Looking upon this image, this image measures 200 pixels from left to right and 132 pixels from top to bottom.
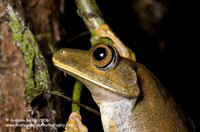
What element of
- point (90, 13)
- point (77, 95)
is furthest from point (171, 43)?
point (77, 95)

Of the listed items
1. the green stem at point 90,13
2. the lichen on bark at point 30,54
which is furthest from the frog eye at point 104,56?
the lichen on bark at point 30,54

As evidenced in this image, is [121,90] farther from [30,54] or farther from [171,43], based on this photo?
[171,43]

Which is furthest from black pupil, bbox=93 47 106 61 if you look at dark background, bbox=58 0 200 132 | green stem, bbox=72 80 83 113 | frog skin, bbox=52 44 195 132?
dark background, bbox=58 0 200 132

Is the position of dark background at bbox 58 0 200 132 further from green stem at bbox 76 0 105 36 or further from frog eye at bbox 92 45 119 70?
frog eye at bbox 92 45 119 70

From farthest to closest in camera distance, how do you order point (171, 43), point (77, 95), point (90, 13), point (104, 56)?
point (171, 43) → point (90, 13) → point (77, 95) → point (104, 56)

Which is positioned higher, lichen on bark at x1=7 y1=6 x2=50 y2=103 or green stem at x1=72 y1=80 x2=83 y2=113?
lichen on bark at x1=7 y1=6 x2=50 y2=103

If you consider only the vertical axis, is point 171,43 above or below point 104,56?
below
